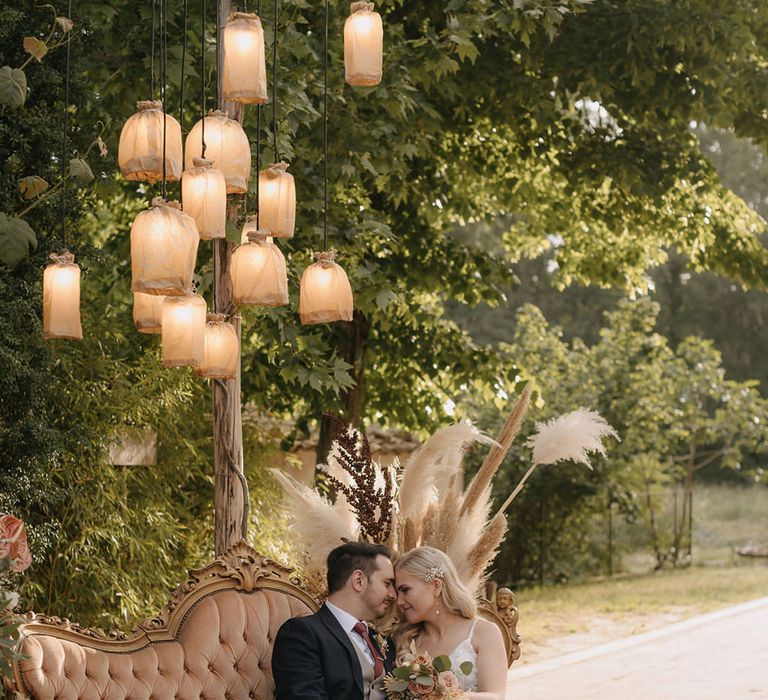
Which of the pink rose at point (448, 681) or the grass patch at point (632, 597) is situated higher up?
the pink rose at point (448, 681)

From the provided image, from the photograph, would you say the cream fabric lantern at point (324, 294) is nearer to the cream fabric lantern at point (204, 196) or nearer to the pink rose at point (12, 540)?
the cream fabric lantern at point (204, 196)

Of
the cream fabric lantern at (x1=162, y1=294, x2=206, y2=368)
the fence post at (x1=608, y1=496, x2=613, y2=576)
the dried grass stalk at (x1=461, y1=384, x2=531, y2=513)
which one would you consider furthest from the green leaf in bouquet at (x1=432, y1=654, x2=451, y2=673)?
the fence post at (x1=608, y1=496, x2=613, y2=576)

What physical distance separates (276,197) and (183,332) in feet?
2.38

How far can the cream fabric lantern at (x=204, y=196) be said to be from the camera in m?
3.85

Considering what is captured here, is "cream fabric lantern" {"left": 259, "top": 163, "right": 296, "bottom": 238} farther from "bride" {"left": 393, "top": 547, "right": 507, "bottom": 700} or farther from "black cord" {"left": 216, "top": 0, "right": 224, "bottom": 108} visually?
"bride" {"left": 393, "top": 547, "right": 507, "bottom": 700}

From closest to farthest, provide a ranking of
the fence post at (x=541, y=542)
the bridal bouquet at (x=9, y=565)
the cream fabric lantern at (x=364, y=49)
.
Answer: the bridal bouquet at (x=9, y=565) < the cream fabric lantern at (x=364, y=49) < the fence post at (x=541, y=542)

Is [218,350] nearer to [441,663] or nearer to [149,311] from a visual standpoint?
[149,311]

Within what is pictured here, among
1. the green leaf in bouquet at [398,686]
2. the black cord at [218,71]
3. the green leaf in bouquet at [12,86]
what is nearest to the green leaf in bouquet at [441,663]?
the green leaf in bouquet at [398,686]

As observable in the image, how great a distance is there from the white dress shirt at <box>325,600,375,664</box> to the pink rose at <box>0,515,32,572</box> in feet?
3.65

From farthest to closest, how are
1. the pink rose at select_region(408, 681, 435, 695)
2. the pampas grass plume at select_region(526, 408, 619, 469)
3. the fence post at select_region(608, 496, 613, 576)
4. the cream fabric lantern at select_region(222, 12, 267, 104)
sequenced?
the fence post at select_region(608, 496, 613, 576)
the pampas grass plume at select_region(526, 408, 619, 469)
the cream fabric lantern at select_region(222, 12, 267, 104)
the pink rose at select_region(408, 681, 435, 695)

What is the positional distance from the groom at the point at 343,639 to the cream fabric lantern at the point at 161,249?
1133 mm

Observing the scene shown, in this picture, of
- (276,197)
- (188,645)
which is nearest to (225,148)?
(276,197)

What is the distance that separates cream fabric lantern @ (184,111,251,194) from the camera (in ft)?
13.1

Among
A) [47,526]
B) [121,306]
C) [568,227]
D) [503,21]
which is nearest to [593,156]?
[568,227]
